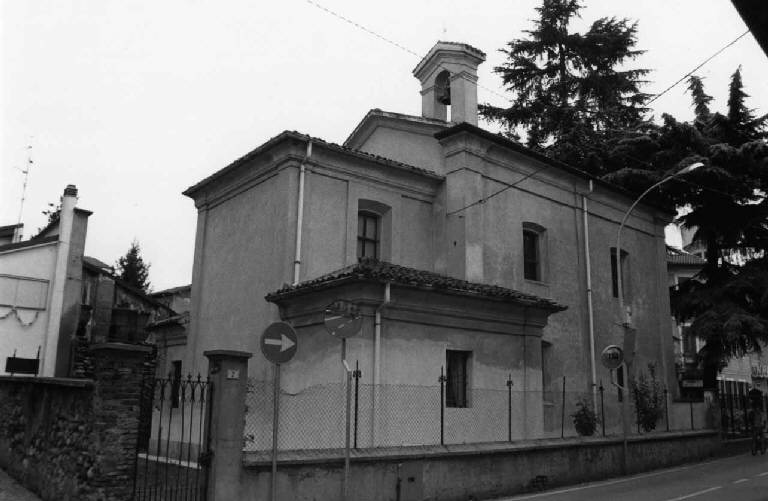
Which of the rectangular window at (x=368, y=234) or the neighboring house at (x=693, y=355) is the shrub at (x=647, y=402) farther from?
the neighboring house at (x=693, y=355)

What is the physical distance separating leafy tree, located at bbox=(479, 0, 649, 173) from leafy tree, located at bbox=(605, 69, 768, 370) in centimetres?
618

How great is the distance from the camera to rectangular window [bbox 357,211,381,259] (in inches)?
675

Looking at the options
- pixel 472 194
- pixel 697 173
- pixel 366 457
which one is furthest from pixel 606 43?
pixel 366 457

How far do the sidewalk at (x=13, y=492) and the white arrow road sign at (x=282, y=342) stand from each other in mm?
4896

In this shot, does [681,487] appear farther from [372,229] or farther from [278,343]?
[372,229]

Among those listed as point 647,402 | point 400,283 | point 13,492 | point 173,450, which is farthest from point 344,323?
point 647,402

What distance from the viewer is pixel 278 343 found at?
31.5ft

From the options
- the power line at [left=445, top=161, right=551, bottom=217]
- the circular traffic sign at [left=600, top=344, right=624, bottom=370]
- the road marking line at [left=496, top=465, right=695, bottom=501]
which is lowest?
the road marking line at [left=496, top=465, right=695, bottom=501]

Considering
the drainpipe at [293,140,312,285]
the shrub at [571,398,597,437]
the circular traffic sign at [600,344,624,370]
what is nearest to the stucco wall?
the drainpipe at [293,140,312,285]

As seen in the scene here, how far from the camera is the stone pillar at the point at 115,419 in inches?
345

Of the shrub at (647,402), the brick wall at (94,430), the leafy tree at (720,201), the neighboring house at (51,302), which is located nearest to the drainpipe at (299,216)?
the brick wall at (94,430)

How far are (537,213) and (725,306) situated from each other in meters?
8.68

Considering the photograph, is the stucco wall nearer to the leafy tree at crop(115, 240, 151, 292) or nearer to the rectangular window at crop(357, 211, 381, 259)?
the rectangular window at crop(357, 211, 381, 259)

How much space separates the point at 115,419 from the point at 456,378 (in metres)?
7.65
